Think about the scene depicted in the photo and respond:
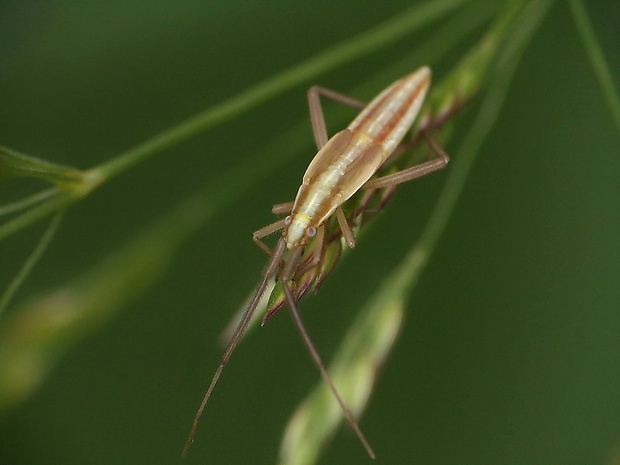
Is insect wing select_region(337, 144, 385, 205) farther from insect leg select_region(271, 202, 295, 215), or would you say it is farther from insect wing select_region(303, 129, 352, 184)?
insect leg select_region(271, 202, 295, 215)

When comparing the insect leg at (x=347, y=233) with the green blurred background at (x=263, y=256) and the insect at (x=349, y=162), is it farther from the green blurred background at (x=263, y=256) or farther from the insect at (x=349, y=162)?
the green blurred background at (x=263, y=256)

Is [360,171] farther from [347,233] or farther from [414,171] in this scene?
[347,233]

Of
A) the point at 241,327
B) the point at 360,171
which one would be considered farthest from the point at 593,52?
the point at 241,327

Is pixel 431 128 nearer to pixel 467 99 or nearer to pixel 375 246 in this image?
pixel 467 99

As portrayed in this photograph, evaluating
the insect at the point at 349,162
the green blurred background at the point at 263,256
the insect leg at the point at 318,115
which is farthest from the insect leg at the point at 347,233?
the green blurred background at the point at 263,256

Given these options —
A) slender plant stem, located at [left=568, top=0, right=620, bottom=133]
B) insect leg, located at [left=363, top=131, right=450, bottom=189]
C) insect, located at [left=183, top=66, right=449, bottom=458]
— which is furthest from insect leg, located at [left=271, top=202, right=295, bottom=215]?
slender plant stem, located at [left=568, top=0, right=620, bottom=133]
